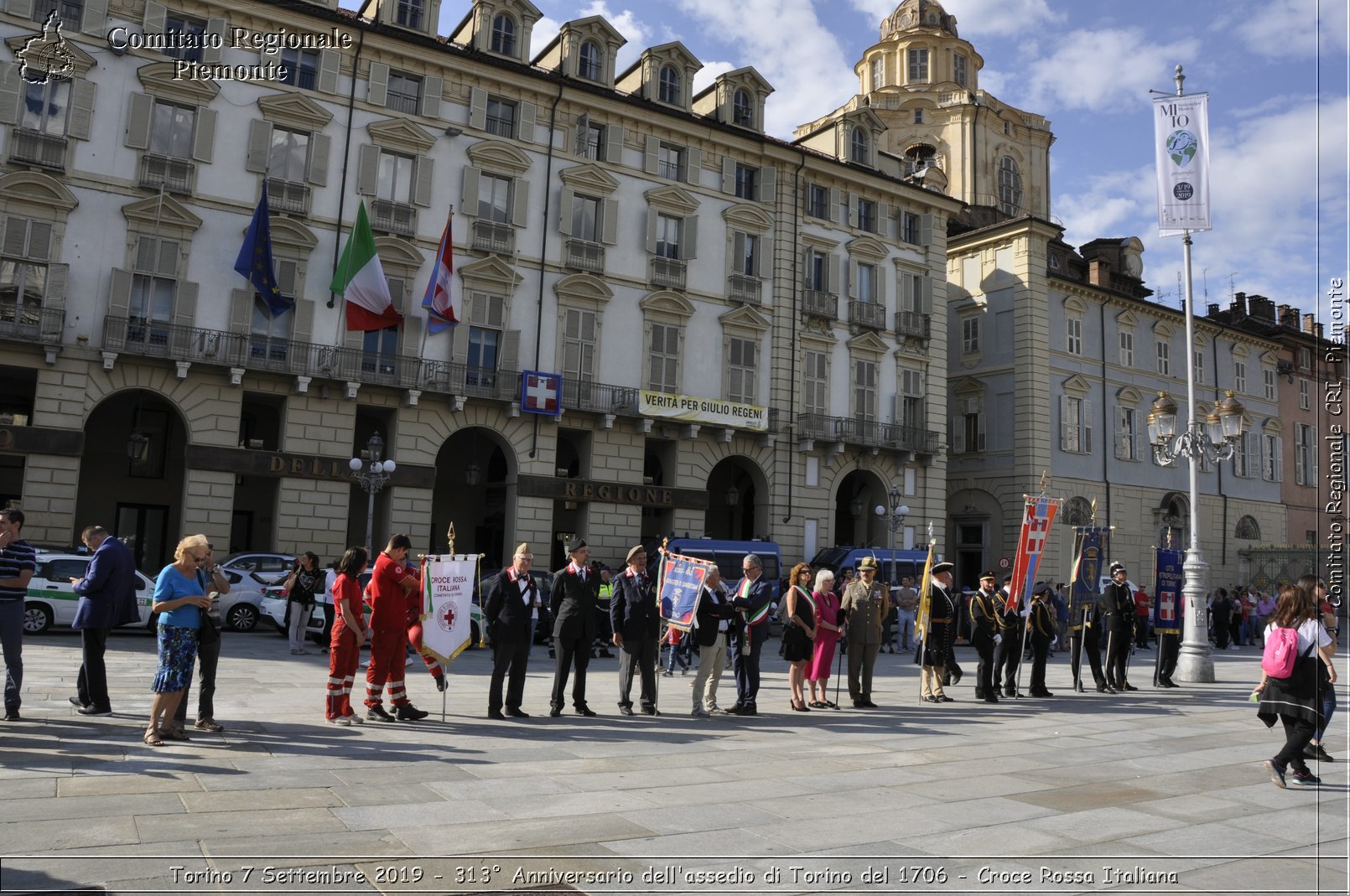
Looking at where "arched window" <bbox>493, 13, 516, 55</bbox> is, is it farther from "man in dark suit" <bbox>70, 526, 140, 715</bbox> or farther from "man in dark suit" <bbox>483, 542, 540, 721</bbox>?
"man in dark suit" <bbox>70, 526, 140, 715</bbox>

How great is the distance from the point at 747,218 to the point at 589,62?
287 inches

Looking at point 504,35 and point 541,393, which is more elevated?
point 504,35

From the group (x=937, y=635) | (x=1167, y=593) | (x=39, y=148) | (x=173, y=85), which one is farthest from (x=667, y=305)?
(x=937, y=635)

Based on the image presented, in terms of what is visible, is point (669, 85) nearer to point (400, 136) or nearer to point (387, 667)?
point (400, 136)

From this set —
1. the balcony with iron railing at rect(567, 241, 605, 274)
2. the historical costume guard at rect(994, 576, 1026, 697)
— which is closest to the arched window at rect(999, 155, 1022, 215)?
the balcony with iron railing at rect(567, 241, 605, 274)

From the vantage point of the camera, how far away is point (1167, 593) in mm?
19531

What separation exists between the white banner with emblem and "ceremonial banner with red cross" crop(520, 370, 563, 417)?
9.23ft

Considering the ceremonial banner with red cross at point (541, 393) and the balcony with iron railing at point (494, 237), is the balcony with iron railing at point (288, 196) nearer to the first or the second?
the balcony with iron railing at point (494, 237)

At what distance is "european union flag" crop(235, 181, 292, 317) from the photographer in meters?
26.3

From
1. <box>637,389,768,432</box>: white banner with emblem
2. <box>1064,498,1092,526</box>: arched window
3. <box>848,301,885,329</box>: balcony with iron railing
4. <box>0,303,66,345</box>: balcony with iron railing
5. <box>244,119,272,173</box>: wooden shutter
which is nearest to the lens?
<box>0,303,66,345</box>: balcony with iron railing

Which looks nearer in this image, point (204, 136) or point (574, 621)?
point (574, 621)

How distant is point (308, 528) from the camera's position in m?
27.8

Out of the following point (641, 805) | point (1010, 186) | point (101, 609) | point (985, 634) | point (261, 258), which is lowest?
point (641, 805)

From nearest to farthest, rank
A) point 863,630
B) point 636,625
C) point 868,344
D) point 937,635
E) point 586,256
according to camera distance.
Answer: point 636,625, point 863,630, point 937,635, point 586,256, point 868,344
